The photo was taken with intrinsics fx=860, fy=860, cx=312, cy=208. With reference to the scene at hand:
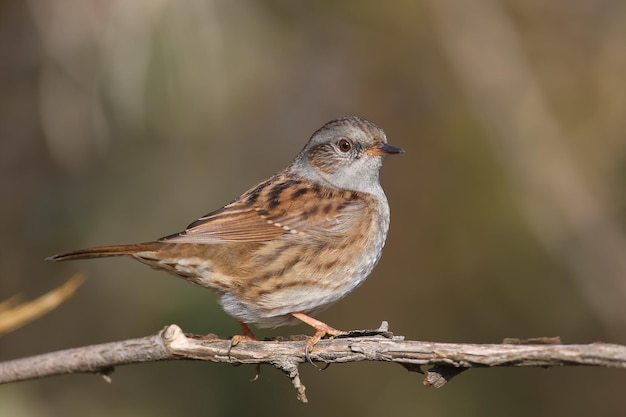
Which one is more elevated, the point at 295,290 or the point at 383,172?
the point at 383,172

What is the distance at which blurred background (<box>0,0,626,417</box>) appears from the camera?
19.5 ft

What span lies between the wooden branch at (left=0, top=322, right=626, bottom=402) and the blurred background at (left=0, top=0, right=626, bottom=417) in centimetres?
147

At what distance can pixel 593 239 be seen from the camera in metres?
6.86

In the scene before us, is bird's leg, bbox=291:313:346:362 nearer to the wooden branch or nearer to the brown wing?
the wooden branch

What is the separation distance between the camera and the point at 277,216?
16.0 ft

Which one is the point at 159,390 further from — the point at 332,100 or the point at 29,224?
the point at 332,100

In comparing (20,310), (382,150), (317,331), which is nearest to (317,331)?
(317,331)

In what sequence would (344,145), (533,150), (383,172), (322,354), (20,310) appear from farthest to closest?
(383,172) → (533,150) → (344,145) → (322,354) → (20,310)

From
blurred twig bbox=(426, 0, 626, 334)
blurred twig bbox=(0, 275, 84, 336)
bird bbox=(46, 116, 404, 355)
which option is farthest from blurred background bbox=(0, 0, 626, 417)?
blurred twig bbox=(0, 275, 84, 336)

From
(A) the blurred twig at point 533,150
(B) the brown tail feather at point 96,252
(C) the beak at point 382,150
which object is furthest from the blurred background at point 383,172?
(B) the brown tail feather at point 96,252

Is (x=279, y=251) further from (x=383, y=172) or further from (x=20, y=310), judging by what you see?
(x=383, y=172)

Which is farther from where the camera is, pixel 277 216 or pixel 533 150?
pixel 533 150

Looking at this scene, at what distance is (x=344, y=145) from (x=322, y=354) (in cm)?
201

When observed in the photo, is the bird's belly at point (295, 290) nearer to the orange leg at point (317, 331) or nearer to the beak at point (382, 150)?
the orange leg at point (317, 331)
